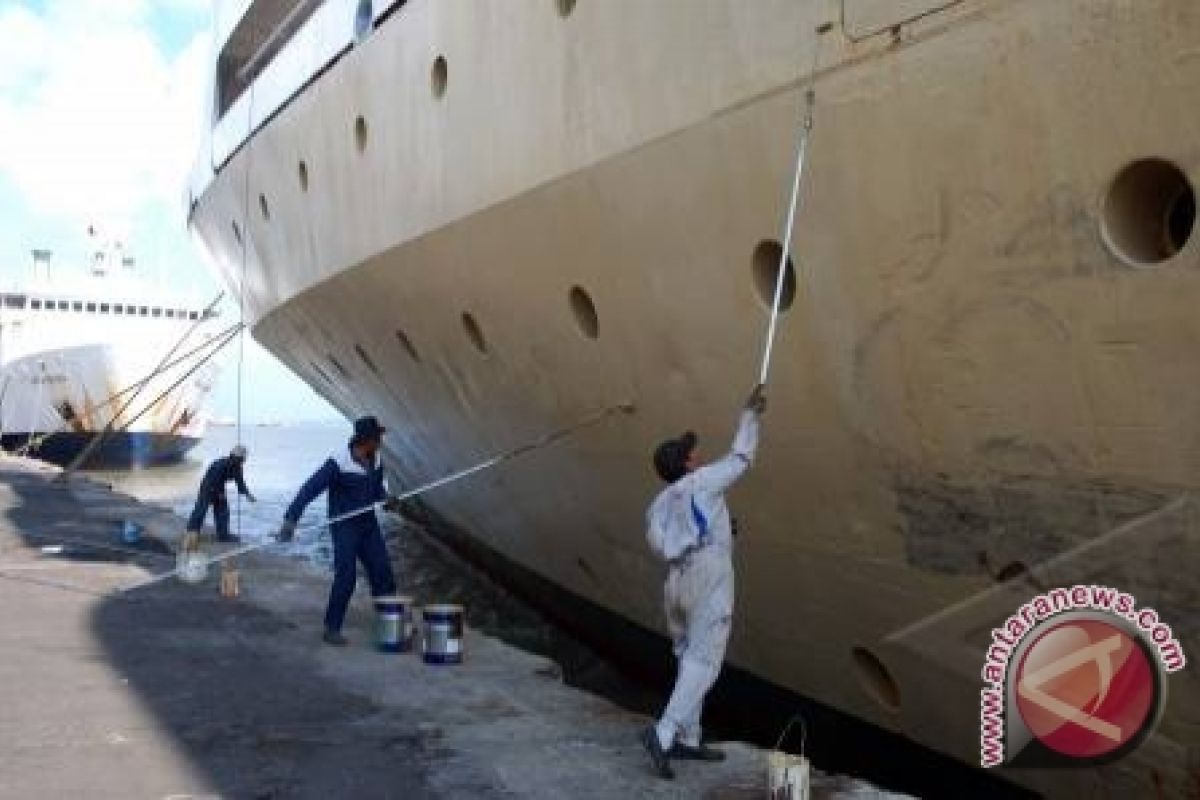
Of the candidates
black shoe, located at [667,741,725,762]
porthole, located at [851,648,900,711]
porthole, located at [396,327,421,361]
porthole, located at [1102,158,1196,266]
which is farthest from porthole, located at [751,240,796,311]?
porthole, located at [396,327,421,361]

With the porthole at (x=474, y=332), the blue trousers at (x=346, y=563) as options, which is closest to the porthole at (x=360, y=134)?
the porthole at (x=474, y=332)

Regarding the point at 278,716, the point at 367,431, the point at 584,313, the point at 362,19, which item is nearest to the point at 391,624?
the point at 367,431

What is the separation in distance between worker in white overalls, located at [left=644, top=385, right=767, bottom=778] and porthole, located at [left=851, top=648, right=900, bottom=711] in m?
1.26

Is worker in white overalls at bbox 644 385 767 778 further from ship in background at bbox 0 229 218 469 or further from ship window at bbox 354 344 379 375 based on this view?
ship in background at bbox 0 229 218 469

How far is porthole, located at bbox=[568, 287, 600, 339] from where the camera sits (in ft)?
20.8

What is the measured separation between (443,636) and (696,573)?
2.19 metres

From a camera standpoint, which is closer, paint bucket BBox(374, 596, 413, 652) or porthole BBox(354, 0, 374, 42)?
paint bucket BBox(374, 596, 413, 652)

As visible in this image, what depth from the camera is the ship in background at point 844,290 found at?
3773 millimetres

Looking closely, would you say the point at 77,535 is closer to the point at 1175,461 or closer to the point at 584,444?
the point at 584,444

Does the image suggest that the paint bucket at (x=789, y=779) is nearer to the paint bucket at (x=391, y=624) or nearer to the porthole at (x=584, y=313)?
the porthole at (x=584, y=313)

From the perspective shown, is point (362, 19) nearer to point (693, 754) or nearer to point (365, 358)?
point (365, 358)

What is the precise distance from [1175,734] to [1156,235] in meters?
1.65

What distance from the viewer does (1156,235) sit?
3.79 metres

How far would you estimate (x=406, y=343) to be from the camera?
8.89 m
